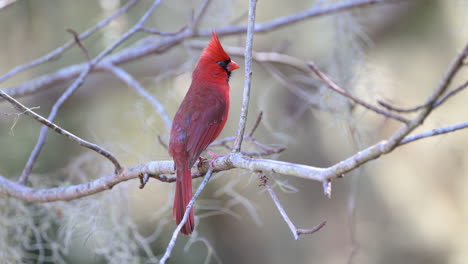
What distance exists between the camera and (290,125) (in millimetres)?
3834

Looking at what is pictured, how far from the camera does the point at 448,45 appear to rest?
405 cm

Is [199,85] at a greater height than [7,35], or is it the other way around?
[7,35]

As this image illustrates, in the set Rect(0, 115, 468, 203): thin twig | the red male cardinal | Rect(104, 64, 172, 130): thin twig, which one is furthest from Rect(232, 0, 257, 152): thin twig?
Rect(104, 64, 172, 130): thin twig

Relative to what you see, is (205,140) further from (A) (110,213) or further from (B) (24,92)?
(B) (24,92)

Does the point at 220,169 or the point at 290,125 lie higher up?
the point at 290,125

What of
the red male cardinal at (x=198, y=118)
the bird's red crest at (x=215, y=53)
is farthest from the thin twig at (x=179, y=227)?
the bird's red crest at (x=215, y=53)

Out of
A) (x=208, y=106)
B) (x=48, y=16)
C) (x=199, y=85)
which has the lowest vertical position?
(x=208, y=106)

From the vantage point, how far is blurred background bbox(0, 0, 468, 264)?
3.22 meters

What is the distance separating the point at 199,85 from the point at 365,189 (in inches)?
93.0

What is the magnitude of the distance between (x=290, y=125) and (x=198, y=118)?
1.58 meters

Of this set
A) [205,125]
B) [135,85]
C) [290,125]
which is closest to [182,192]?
[205,125]

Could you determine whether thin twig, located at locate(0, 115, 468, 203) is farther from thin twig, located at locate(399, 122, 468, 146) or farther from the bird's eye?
the bird's eye

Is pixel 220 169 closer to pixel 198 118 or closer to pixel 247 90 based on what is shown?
pixel 247 90

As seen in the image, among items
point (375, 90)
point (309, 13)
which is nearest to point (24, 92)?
point (309, 13)
